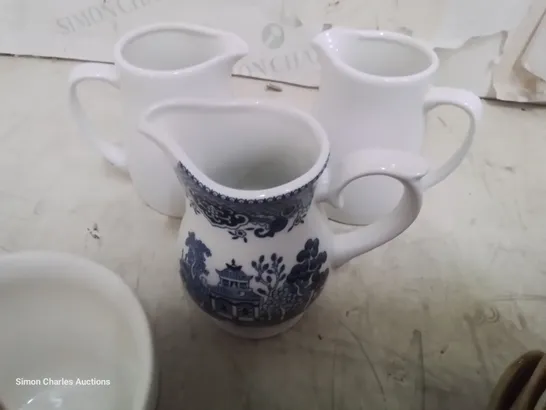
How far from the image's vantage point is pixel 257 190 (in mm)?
293

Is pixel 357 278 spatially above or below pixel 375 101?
below

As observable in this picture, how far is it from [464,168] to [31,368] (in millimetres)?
371

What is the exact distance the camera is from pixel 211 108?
327mm

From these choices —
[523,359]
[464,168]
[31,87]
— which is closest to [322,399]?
[523,359]

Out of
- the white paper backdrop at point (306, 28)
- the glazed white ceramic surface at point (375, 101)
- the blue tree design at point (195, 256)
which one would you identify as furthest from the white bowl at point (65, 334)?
the white paper backdrop at point (306, 28)

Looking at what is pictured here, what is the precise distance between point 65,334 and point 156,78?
0.17 meters

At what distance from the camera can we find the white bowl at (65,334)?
0.31 meters

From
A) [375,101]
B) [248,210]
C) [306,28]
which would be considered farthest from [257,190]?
[306,28]

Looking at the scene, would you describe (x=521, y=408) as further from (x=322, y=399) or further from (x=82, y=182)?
(x=82, y=182)

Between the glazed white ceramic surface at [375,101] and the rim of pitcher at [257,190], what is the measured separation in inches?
2.5

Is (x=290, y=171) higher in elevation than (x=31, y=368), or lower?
higher

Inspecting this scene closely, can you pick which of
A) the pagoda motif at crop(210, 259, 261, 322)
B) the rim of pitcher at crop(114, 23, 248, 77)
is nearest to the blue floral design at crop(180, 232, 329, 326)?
the pagoda motif at crop(210, 259, 261, 322)

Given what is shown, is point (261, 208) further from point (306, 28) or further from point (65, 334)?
point (306, 28)

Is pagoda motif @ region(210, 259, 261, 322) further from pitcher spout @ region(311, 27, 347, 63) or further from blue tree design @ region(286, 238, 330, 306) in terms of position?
pitcher spout @ region(311, 27, 347, 63)
